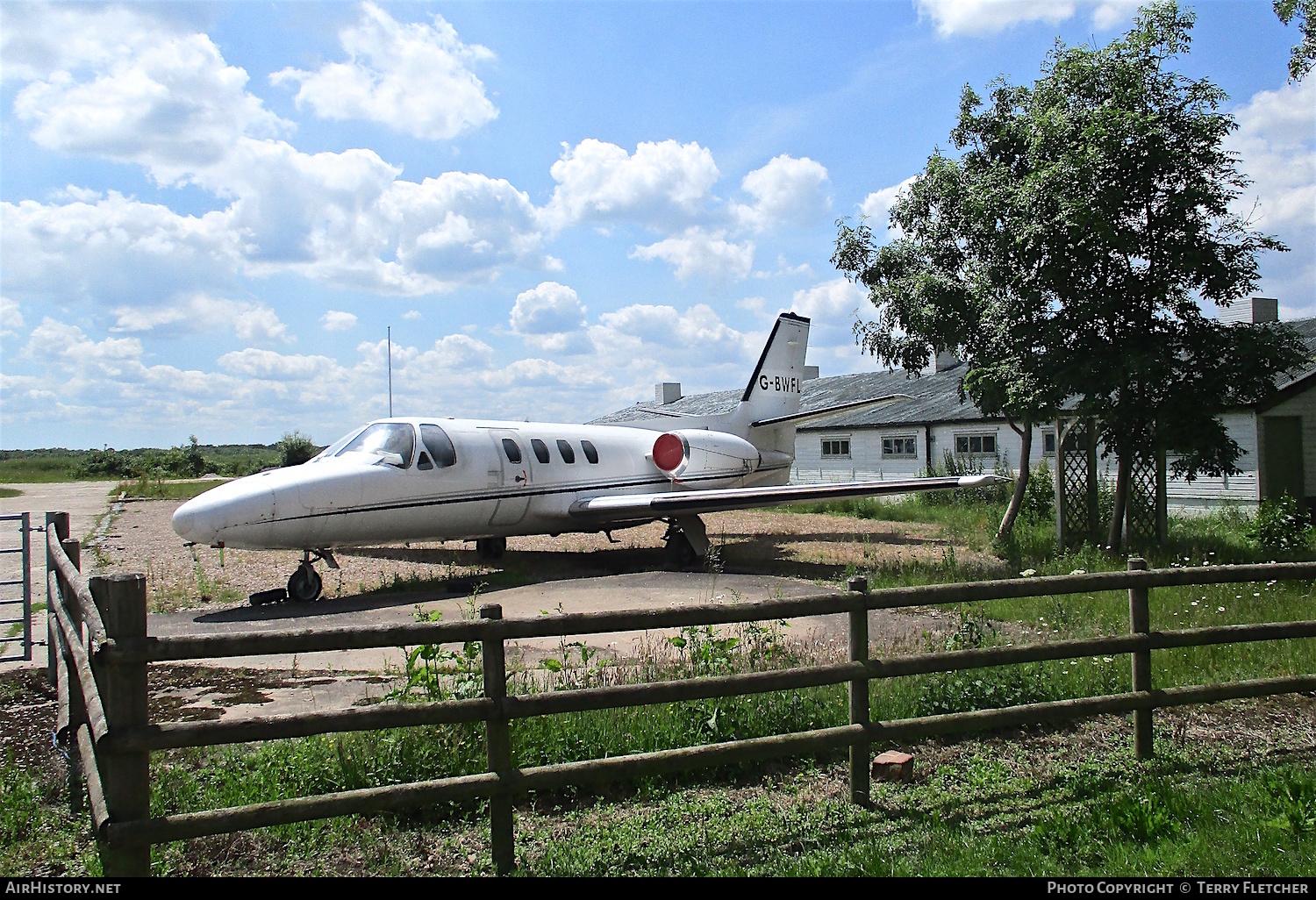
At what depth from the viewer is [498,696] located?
409cm

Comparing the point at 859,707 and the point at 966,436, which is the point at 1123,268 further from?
the point at 966,436

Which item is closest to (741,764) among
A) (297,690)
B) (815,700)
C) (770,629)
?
(815,700)

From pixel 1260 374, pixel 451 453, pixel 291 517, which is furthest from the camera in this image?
pixel 451 453

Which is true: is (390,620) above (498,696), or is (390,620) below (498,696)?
below

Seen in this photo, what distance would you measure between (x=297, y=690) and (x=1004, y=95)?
51.6 feet

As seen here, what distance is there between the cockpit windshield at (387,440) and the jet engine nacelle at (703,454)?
6.21 m

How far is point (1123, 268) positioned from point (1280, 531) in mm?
4792

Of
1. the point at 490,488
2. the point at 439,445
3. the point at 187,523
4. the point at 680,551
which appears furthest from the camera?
the point at 680,551

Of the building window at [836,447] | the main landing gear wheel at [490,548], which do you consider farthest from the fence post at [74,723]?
the building window at [836,447]

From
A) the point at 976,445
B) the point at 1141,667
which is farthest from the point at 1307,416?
the point at 1141,667

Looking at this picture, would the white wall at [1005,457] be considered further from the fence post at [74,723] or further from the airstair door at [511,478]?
the fence post at [74,723]

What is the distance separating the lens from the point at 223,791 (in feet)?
15.2
